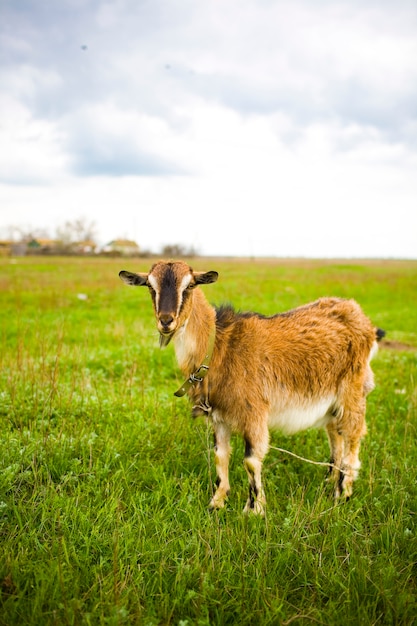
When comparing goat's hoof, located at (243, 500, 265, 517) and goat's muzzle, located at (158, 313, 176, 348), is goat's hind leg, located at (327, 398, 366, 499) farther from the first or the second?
goat's muzzle, located at (158, 313, 176, 348)

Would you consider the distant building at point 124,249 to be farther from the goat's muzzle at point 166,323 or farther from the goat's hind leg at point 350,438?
the goat's muzzle at point 166,323

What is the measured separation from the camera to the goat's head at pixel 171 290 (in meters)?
3.63

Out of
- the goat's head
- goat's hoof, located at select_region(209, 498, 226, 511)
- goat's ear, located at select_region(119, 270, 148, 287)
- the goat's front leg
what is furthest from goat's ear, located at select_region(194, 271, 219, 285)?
goat's hoof, located at select_region(209, 498, 226, 511)

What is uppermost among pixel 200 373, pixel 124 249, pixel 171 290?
pixel 124 249

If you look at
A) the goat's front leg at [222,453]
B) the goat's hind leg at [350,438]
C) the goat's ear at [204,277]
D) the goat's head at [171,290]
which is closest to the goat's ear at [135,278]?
the goat's head at [171,290]

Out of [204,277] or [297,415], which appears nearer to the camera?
[204,277]

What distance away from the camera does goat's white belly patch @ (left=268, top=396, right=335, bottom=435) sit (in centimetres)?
441

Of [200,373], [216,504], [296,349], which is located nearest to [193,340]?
[200,373]

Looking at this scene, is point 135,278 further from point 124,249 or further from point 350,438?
point 124,249

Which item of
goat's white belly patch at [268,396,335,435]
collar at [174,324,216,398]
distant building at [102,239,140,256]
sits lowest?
goat's white belly patch at [268,396,335,435]

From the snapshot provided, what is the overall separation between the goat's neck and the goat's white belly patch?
95 cm

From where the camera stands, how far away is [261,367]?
4.26 meters

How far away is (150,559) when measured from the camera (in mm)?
3209

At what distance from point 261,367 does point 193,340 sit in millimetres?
736
